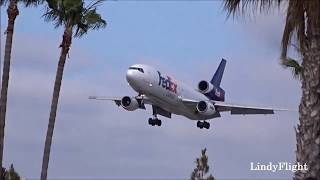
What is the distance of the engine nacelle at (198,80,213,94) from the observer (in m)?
62.8

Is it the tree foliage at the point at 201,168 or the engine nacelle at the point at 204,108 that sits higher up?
the engine nacelle at the point at 204,108

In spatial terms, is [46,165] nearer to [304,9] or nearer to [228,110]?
[304,9]

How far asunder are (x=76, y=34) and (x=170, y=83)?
29.6m

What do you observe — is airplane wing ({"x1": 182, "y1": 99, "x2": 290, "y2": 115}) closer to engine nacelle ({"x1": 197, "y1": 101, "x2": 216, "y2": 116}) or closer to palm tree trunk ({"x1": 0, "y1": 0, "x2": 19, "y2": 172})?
engine nacelle ({"x1": 197, "y1": 101, "x2": 216, "y2": 116})

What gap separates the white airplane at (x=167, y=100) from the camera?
53.1m

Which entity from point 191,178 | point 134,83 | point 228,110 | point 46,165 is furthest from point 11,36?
point 228,110

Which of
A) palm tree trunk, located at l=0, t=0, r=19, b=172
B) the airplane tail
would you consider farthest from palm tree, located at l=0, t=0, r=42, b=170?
the airplane tail

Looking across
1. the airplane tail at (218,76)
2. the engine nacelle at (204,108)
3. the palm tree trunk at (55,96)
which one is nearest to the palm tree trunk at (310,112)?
the palm tree trunk at (55,96)

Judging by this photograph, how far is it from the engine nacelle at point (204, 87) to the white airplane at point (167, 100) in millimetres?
2290

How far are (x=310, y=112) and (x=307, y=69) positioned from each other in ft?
1.96

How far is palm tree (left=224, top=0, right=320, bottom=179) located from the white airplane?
4197 centimetres

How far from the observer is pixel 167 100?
5497 centimetres

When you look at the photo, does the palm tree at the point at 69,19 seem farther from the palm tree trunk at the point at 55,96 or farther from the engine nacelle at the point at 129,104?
the engine nacelle at the point at 129,104

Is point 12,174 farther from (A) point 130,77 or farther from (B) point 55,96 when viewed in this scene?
(A) point 130,77
